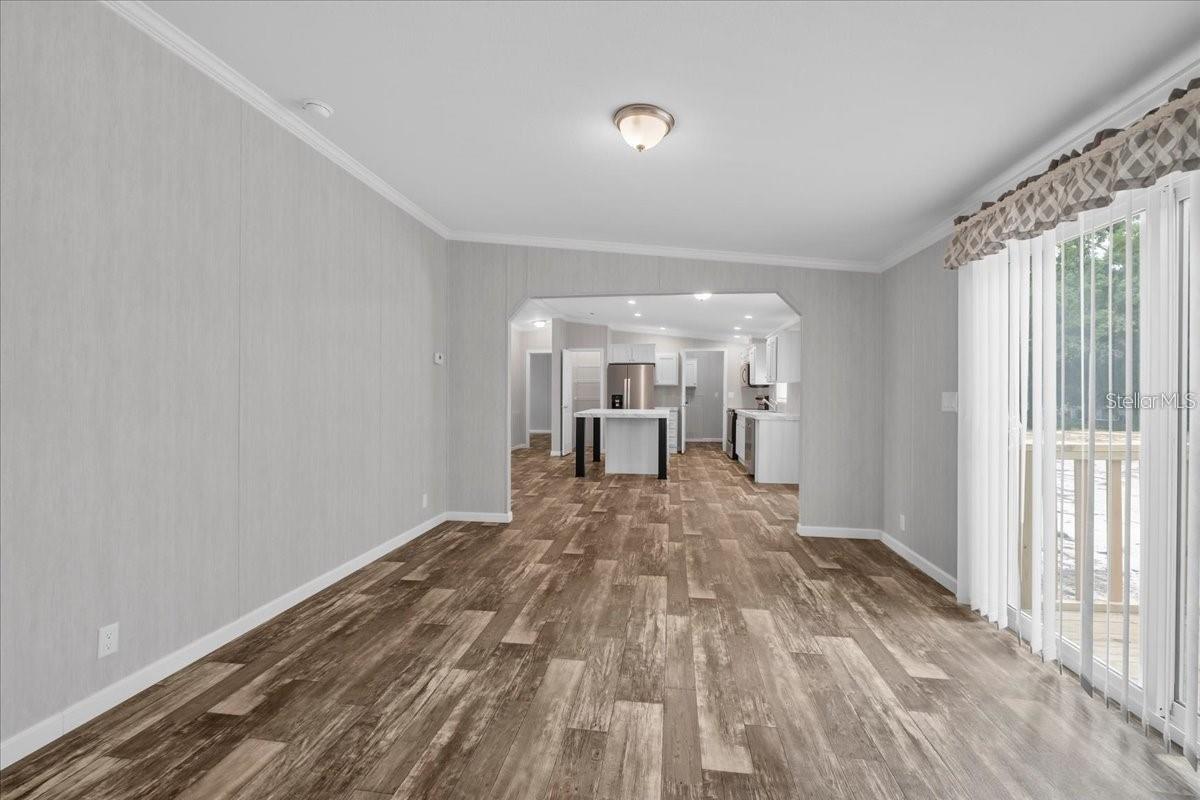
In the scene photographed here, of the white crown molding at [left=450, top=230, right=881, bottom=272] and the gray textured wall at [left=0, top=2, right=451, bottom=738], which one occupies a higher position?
the white crown molding at [left=450, top=230, right=881, bottom=272]

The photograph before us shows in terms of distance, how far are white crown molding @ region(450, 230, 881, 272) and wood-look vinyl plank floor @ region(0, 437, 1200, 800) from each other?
264cm

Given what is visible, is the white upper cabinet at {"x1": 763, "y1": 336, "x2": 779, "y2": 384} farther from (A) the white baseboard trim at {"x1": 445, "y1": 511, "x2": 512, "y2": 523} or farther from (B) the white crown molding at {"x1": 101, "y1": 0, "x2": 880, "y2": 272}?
(A) the white baseboard trim at {"x1": 445, "y1": 511, "x2": 512, "y2": 523}

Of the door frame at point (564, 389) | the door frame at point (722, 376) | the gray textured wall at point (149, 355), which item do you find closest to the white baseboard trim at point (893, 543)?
the gray textured wall at point (149, 355)

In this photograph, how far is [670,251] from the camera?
194 inches

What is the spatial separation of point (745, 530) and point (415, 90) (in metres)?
4.15

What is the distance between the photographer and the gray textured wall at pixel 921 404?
11.7ft

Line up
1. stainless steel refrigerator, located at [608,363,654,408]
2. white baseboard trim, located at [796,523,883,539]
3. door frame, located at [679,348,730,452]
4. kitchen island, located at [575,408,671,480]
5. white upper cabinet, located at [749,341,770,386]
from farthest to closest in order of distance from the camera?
door frame, located at [679,348,730,452]
stainless steel refrigerator, located at [608,363,654,408]
white upper cabinet, located at [749,341,770,386]
kitchen island, located at [575,408,671,480]
white baseboard trim, located at [796,523,883,539]

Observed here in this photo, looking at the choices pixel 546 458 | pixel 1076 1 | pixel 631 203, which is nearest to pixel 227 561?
pixel 631 203

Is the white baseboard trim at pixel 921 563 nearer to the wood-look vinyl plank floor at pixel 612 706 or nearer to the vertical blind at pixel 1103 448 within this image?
the wood-look vinyl plank floor at pixel 612 706

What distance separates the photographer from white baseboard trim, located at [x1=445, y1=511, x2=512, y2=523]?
5078mm

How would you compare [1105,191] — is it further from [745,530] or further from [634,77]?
[745,530]

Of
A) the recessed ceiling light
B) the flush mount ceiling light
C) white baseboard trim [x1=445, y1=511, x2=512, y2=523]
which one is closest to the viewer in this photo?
the flush mount ceiling light

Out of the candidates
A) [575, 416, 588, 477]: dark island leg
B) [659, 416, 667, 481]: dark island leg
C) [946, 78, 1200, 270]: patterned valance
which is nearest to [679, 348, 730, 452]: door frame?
[659, 416, 667, 481]: dark island leg

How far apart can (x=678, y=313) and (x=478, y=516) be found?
5489mm
